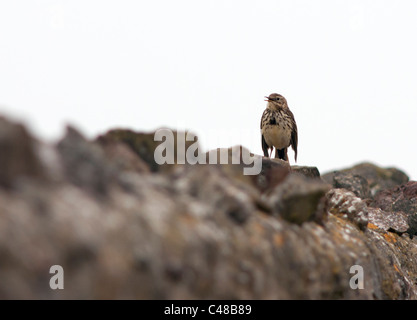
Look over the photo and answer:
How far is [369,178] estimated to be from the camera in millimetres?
17109

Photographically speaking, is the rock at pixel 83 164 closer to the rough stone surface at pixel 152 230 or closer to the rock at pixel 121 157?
the rough stone surface at pixel 152 230

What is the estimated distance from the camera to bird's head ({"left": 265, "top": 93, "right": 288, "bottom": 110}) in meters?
15.2

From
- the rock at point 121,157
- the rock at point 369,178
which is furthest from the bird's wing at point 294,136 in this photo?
the rock at point 121,157

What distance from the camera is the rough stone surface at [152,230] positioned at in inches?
125

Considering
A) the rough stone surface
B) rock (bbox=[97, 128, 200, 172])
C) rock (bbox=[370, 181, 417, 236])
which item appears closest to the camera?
the rough stone surface

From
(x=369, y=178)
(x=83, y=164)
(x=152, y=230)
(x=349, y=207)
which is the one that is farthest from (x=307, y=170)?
(x=369, y=178)

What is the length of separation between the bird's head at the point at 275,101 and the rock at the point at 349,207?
285 inches

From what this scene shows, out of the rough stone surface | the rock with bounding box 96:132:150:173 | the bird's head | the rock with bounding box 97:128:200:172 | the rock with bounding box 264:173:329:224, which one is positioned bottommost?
the rough stone surface

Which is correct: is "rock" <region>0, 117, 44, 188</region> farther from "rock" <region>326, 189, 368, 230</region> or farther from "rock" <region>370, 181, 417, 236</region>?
"rock" <region>370, 181, 417, 236</region>

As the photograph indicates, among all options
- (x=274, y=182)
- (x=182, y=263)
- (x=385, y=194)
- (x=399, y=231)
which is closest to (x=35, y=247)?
(x=182, y=263)

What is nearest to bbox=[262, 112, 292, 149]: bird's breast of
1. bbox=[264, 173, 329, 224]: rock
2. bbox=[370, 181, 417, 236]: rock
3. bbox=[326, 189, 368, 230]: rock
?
bbox=[370, 181, 417, 236]: rock

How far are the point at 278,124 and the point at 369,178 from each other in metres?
3.91

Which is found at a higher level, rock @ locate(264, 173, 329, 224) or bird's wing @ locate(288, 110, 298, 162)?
bird's wing @ locate(288, 110, 298, 162)

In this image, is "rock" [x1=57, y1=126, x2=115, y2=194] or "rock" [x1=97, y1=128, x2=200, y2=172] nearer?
"rock" [x1=57, y1=126, x2=115, y2=194]
